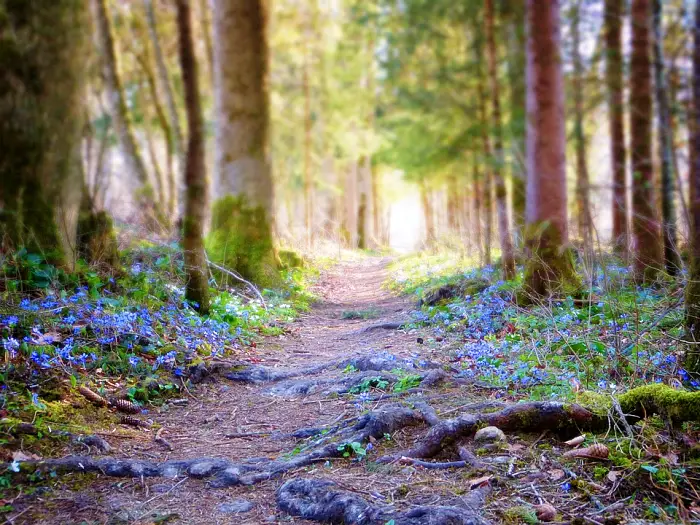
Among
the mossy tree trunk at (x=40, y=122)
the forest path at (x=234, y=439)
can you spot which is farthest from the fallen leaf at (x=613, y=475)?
the mossy tree trunk at (x=40, y=122)

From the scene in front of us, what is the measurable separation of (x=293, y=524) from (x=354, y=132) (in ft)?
63.7

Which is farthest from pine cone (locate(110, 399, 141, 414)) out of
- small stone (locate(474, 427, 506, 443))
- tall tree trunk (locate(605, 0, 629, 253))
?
tall tree trunk (locate(605, 0, 629, 253))

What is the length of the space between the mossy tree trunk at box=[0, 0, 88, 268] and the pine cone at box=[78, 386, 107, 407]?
5.93ft

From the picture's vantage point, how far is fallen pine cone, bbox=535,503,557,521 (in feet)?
7.50

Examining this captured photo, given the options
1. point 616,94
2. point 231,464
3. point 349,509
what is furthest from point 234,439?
point 616,94

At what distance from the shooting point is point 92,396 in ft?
12.3

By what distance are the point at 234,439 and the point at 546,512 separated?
85.9 inches

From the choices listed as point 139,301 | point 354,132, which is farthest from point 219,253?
point 354,132

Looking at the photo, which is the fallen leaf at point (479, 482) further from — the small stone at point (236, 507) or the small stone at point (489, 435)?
the small stone at point (236, 507)

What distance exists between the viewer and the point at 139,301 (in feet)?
17.6

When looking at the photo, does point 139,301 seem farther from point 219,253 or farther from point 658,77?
point 658,77

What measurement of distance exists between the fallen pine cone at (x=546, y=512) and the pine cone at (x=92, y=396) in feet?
9.74

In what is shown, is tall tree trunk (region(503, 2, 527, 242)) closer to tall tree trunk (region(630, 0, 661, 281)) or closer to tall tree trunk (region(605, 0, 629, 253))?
tall tree trunk (region(605, 0, 629, 253))

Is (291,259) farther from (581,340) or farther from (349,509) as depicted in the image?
(349,509)
